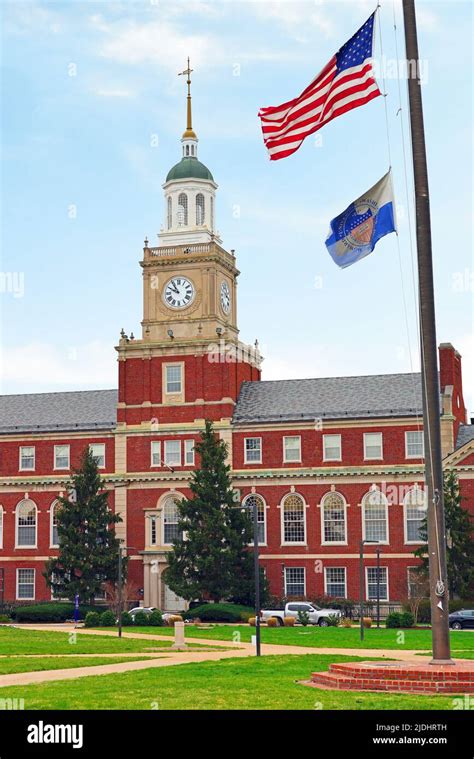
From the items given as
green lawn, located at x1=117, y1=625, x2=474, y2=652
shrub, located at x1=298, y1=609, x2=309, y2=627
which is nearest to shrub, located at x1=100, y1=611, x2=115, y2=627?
green lawn, located at x1=117, y1=625, x2=474, y2=652

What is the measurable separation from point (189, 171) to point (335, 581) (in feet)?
104

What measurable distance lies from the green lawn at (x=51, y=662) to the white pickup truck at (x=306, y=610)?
84.1 feet

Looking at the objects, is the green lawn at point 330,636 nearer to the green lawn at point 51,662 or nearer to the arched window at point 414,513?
the green lawn at point 51,662

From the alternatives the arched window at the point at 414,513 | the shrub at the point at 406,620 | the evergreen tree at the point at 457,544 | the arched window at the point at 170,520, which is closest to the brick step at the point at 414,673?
the shrub at the point at 406,620

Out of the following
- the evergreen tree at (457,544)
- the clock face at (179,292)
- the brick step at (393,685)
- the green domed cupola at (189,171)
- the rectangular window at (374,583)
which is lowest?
the brick step at (393,685)

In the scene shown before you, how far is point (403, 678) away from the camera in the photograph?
24375 mm

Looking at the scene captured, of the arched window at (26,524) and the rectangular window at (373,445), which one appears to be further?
the arched window at (26,524)

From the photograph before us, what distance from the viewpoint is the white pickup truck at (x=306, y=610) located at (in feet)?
208

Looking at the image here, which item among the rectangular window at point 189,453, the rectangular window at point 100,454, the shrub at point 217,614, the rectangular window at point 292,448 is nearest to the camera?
the shrub at point 217,614

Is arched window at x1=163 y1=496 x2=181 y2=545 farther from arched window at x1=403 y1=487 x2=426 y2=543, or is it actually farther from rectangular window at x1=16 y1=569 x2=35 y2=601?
arched window at x1=403 y1=487 x2=426 y2=543

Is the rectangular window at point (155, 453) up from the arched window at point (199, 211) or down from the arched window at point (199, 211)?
down

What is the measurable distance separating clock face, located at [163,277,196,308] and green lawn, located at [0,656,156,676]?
4794 cm
